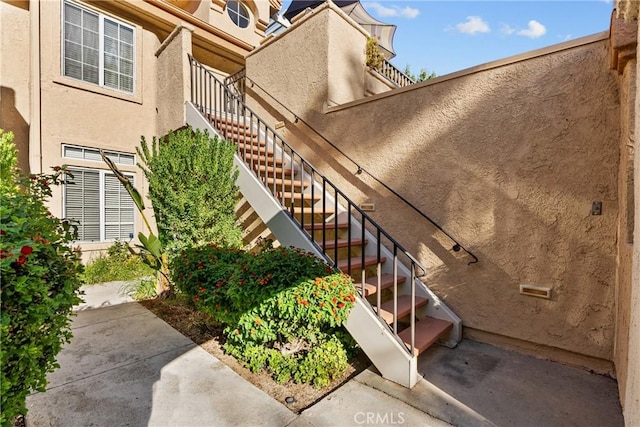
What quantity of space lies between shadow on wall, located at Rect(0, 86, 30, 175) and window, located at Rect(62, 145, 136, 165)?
56cm

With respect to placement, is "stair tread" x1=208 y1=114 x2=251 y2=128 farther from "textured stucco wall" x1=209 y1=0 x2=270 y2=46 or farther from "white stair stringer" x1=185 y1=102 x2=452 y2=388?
"textured stucco wall" x1=209 y1=0 x2=270 y2=46

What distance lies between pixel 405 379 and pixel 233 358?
174cm

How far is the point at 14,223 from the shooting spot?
1.57 m

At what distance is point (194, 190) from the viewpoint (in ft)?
14.2

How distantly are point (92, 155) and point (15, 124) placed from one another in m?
1.19

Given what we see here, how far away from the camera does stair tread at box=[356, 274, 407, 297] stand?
11.1 feet

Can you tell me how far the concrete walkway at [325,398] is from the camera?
89.2 inches

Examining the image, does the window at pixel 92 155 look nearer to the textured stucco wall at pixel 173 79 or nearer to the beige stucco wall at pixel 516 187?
the textured stucco wall at pixel 173 79

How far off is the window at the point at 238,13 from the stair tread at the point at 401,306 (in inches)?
369

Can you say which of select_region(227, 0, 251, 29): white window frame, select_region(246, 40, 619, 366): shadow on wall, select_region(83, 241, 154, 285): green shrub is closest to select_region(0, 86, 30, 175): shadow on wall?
select_region(83, 241, 154, 285): green shrub

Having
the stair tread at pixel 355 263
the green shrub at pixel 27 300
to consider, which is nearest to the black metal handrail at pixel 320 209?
the stair tread at pixel 355 263

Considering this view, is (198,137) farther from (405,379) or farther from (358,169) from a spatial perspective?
(405,379)

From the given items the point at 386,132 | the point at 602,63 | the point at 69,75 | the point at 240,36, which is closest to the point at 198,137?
the point at 386,132

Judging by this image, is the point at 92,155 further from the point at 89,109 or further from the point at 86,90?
the point at 86,90
